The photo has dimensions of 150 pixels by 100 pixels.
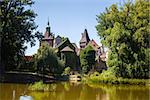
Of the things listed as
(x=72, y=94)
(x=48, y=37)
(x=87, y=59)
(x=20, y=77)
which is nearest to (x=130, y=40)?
(x=20, y=77)

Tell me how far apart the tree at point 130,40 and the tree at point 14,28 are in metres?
10.7

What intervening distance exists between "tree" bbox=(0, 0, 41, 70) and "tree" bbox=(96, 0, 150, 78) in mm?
10686

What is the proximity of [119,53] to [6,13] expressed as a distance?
50.9 feet

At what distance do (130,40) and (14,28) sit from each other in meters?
15.7

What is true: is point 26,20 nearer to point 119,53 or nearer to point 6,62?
point 6,62

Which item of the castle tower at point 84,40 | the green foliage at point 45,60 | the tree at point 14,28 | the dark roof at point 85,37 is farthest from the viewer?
the dark roof at point 85,37

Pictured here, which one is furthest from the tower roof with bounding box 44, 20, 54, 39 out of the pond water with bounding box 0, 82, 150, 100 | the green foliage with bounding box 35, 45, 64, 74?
the pond water with bounding box 0, 82, 150, 100

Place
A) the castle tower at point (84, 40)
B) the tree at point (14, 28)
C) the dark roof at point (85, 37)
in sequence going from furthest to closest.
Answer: the dark roof at point (85, 37) < the castle tower at point (84, 40) < the tree at point (14, 28)

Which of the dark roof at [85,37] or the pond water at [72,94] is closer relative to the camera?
the pond water at [72,94]

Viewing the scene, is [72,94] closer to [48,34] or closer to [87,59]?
[87,59]

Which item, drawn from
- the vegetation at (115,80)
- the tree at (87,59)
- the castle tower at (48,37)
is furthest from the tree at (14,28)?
the castle tower at (48,37)

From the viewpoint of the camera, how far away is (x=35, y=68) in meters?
53.7

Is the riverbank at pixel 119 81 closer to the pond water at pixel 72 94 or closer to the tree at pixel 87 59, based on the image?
the pond water at pixel 72 94

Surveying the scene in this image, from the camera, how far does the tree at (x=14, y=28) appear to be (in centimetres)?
4197
